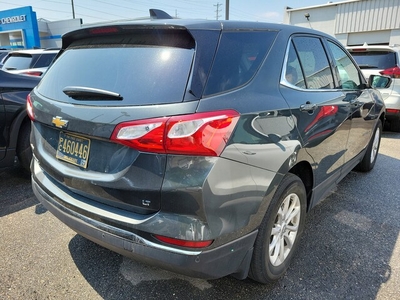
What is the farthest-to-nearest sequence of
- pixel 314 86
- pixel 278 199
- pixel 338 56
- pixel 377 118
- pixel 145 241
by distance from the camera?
pixel 377 118 < pixel 338 56 < pixel 314 86 < pixel 278 199 < pixel 145 241

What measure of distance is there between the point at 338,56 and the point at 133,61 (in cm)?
235

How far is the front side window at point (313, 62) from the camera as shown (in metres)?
2.49

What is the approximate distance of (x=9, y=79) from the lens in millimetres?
3648

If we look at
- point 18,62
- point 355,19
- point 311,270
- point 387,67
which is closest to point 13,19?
point 18,62

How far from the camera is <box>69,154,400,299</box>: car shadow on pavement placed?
2.15 m

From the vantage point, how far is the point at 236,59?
5.99 feet

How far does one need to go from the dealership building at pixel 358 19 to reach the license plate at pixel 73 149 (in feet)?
58.7

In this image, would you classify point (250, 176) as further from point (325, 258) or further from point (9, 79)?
point (9, 79)

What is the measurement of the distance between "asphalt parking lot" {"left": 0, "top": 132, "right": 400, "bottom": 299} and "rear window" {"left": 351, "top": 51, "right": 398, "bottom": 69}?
13.7 ft

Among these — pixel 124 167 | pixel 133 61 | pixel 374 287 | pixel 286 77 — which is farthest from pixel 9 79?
pixel 374 287

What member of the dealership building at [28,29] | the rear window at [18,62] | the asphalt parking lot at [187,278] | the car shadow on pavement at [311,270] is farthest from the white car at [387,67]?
the dealership building at [28,29]

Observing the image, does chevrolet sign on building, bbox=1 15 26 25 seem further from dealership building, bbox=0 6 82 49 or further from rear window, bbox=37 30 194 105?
rear window, bbox=37 30 194 105

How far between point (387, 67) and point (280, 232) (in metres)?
5.73

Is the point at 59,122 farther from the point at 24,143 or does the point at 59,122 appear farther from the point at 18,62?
the point at 18,62
